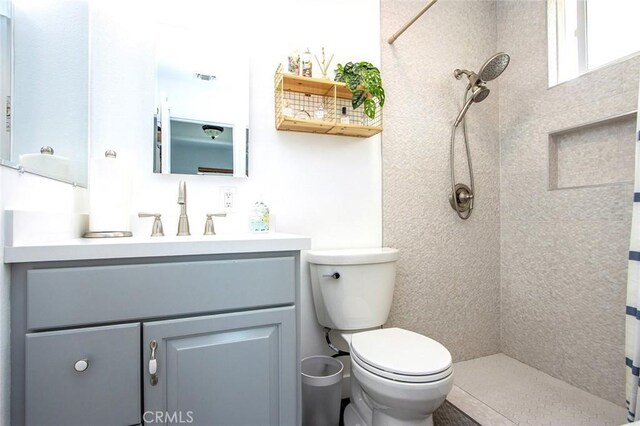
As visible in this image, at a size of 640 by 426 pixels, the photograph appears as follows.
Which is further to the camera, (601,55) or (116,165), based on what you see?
(601,55)

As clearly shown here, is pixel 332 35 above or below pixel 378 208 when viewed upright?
above

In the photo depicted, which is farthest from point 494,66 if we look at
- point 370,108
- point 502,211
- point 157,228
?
point 157,228

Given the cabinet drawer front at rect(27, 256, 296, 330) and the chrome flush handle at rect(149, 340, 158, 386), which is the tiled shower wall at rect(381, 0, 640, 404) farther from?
the chrome flush handle at rect(149, 340, 158, 386)

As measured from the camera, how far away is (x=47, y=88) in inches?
41.0

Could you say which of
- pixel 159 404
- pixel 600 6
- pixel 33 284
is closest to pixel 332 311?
pixel 159 404

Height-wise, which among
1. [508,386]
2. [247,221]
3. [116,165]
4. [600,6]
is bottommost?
[508,386]

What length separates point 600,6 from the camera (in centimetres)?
163

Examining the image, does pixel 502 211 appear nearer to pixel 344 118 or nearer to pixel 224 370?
pixel 344 118

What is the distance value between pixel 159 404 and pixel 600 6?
269 centimetres

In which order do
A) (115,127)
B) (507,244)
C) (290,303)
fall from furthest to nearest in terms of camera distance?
(507,244) → (115,127) → (290,303)

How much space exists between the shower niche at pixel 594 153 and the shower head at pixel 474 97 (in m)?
0.44

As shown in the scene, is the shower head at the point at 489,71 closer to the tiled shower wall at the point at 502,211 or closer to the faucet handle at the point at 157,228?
the tiled shower wall at the point at 502,211

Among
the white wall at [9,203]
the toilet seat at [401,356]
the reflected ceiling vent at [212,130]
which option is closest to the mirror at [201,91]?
the reflected ceiling vent at [212,130]

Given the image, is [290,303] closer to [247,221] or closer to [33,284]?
[247,221]
